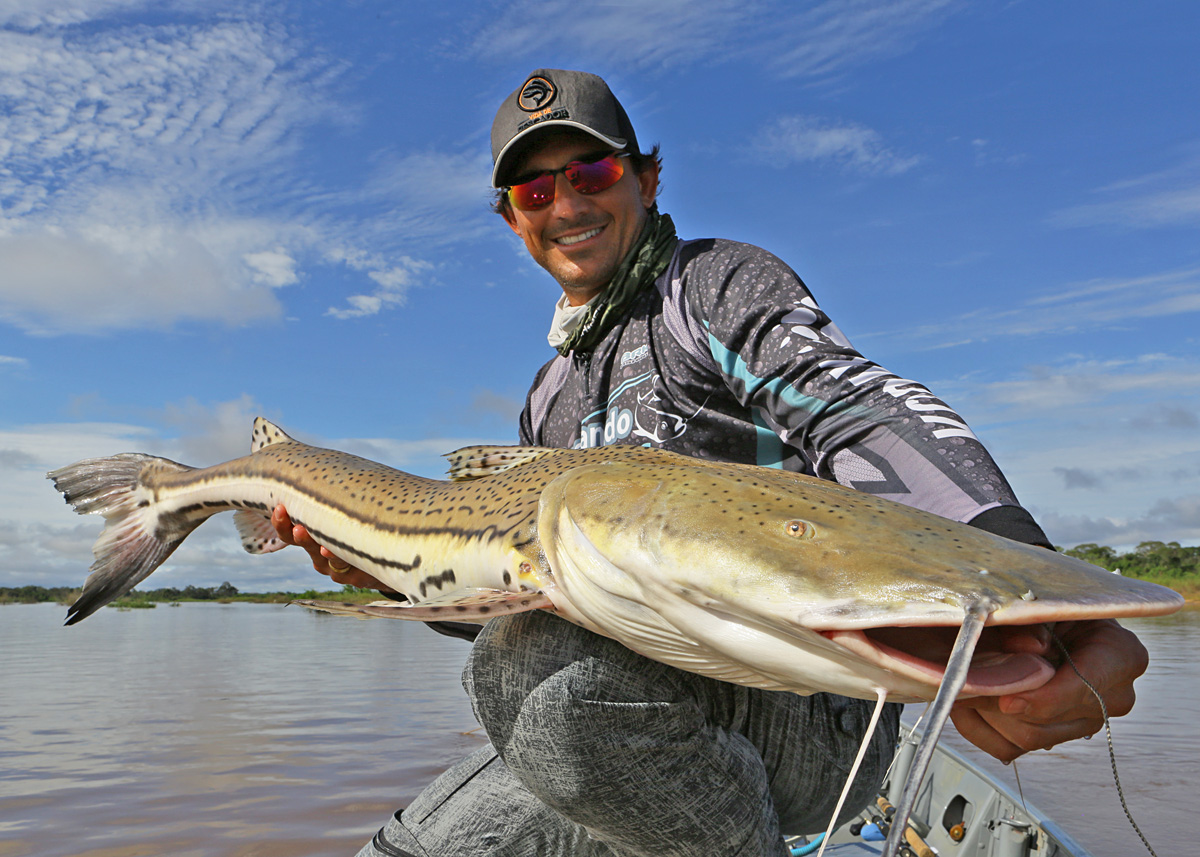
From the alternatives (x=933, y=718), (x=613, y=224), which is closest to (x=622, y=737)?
(x=933, y=718)

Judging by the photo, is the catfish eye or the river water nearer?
the catfish eye

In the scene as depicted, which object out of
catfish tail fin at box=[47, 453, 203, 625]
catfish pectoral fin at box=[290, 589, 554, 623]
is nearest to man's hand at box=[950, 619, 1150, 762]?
catfish pectoral fin at box=[290, 589, 554, 623]

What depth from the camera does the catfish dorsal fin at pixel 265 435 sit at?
4219mm

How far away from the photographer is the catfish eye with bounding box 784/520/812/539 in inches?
59.1

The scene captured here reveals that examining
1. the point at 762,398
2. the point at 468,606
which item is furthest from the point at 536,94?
the point at 468,606

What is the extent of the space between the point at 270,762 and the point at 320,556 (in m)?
4.22

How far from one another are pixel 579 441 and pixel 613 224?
929 millimetres

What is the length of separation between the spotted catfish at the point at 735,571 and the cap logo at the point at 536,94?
1489mm

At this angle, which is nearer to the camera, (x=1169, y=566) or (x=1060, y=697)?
(x=1060, y=697)

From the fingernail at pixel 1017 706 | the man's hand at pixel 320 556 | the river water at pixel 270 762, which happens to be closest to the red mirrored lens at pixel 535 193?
the man's hand at pixel 320 556

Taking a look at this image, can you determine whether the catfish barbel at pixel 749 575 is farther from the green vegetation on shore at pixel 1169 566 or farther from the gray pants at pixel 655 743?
the green vegetation on shore at pixel 1169 566

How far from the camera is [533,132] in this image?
11.0 feet

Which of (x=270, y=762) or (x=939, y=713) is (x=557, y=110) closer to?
(x=939, y=713)

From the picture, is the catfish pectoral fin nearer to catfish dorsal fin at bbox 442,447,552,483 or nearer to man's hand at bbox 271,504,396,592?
catfish dorsal fin at bbox 442,447,552,483
